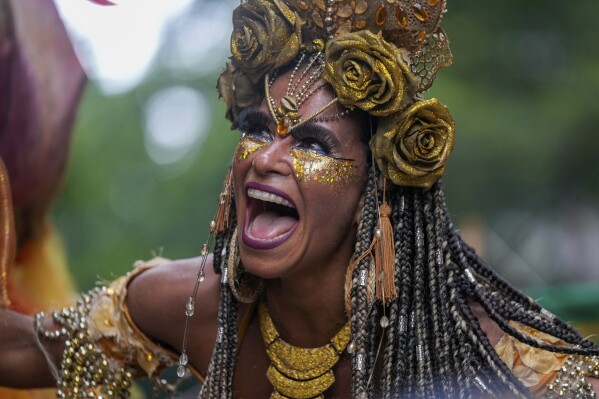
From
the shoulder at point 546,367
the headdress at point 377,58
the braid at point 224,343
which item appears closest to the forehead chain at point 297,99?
the headdress at point 377,58

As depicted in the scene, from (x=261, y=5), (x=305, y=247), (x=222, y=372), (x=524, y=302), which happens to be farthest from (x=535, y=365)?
(x=261, y=5)

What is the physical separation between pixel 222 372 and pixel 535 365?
2.99 feet

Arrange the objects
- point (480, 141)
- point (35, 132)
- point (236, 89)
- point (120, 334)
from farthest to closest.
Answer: point (480, 141)
point (35, 132)
point (120, 334)
point (236, 89)

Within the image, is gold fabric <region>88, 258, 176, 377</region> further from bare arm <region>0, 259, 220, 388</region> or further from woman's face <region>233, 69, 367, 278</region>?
woman's face <region>233, 69, 367, 278</region>

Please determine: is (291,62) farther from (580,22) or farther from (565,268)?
(565,268)

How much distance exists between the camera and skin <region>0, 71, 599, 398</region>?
2.46 metres

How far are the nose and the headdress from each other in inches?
2.6

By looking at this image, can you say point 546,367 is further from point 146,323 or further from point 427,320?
point 146,323

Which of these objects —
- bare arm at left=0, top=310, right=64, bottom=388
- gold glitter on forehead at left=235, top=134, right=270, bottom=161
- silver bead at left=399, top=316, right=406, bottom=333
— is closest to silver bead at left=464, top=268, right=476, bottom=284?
silver bead at left=399, top=316, right=406, bottom=333

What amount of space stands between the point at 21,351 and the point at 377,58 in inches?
60.0

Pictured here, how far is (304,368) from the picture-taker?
2.68 m

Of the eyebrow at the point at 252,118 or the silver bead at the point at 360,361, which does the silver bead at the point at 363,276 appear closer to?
the silver bead at the point at 360,361

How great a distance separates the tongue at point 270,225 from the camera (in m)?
2.48

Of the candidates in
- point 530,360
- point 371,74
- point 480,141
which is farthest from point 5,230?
point 480,141
